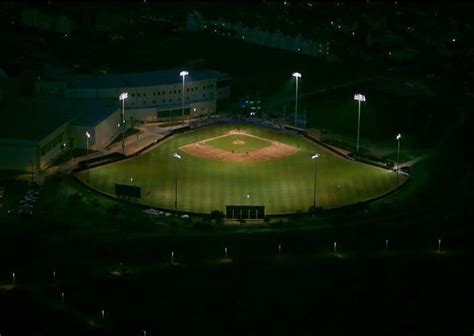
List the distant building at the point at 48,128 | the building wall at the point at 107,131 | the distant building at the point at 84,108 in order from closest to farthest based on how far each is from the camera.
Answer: the distant building at the point at 48,128 < the distant building at the point at 84,108 < the building wall at the point at 107,131

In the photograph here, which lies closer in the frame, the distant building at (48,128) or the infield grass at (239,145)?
the distant building at (48,128)

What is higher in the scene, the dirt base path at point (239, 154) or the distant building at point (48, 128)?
the distant building at point (48, 128)

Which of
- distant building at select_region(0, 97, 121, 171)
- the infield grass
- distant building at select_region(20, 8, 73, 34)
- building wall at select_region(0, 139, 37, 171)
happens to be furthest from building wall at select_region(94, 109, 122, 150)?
distant building at select_region(20, 8, 73, 34)

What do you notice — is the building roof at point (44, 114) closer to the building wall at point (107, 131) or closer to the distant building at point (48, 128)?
the distant building at point (48, 128)

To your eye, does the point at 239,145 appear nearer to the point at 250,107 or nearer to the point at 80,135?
the point at 250,107

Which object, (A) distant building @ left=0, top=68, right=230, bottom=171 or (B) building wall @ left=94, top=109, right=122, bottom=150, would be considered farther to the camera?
(B) building wall @ left=94, top=109, right=122, bottom=150

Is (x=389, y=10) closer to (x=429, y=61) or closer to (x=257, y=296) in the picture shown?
(x=429, y=61)

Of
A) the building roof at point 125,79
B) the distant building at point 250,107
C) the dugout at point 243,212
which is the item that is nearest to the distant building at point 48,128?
the building roof at point 125,79

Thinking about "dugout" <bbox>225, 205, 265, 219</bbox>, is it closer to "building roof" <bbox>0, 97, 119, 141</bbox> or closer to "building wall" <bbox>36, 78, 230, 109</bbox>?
"building roof" <bbox>0, 97, 119, 141</bbox>
